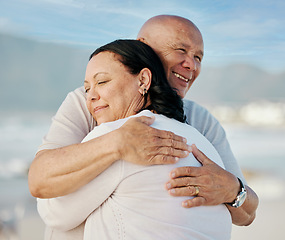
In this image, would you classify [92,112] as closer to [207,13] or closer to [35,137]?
[207,13]

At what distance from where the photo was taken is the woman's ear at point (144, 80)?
160 cm

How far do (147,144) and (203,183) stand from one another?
0.95 ft

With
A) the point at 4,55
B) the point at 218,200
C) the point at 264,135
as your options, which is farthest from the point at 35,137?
the point at 218,200

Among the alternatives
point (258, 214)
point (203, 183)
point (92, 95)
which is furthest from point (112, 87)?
point (258, 214)

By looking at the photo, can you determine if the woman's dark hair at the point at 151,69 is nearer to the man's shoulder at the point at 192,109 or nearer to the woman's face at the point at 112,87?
the woman's face at the point at 112,87

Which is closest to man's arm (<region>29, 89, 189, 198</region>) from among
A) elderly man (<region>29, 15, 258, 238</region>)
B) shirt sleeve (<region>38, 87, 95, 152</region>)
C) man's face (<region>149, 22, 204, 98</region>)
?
elderly man (<region>29, 15, 258, 238</region>)

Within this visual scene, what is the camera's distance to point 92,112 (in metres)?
1.73

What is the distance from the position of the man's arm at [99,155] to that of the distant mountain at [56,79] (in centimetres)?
1767

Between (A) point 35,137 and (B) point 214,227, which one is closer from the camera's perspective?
(B) point 214,227

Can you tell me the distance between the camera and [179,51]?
2051 millimetres

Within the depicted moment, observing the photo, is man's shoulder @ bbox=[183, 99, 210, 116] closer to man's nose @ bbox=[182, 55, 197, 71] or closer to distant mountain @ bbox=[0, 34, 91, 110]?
man's nose @ bbox=[182, 55, 197, 71]

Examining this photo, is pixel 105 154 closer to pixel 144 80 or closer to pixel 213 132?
pixel 144 80

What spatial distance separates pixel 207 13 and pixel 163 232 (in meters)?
1.44

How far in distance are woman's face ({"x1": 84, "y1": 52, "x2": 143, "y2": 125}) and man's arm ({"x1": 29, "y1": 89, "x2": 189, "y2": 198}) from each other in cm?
29
